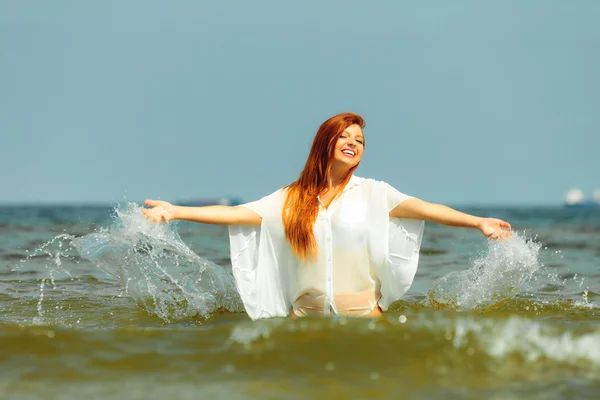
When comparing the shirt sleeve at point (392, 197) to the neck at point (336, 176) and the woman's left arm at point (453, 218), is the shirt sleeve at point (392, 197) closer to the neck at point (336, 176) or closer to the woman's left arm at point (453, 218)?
the woman's left arm at point (453, 218)

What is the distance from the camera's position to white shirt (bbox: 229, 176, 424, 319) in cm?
603

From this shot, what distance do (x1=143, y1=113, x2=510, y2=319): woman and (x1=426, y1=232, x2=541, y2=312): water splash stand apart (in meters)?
0.81

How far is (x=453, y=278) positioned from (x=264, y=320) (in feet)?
9.69

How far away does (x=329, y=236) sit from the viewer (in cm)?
600

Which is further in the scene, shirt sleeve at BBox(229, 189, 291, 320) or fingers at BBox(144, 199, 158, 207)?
shirt sleeve at BBox(229, 189, 291, 320)

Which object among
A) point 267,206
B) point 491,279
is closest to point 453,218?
point 267,206

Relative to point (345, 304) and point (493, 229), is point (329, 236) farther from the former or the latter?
point (493, 229)

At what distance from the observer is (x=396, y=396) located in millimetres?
4312

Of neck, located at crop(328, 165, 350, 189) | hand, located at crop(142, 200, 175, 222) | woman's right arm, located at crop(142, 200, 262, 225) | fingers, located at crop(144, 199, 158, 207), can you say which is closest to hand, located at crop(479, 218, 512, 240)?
neck, located at crop(328, 165, 350, 189)

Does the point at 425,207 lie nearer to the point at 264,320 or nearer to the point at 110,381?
the point at 264,320

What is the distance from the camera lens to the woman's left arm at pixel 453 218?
18.7 ft

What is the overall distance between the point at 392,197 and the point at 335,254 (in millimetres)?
675

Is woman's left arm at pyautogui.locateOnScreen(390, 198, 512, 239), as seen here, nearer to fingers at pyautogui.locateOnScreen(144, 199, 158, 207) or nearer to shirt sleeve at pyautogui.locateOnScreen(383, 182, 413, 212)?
shirt sleeve at pyautogui.locateOnScreen(383, 182, 413, 212)

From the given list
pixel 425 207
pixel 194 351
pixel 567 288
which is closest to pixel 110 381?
pixel 194 351
